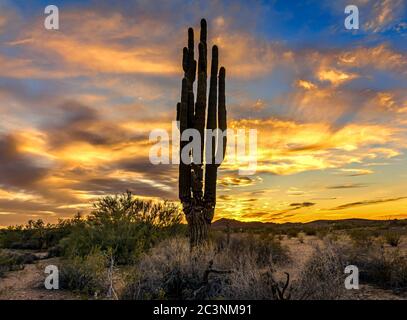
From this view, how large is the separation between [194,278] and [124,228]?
8.17 metres

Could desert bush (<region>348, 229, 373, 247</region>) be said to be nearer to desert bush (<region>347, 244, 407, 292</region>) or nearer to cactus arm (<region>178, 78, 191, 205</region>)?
desert bush (<region>347, 244, 407, 292</region>)

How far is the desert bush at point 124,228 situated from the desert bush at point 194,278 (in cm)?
485

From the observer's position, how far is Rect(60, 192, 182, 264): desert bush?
674 inches

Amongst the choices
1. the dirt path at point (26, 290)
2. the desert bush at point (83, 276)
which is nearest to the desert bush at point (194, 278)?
the desert bush at point (83, 276)

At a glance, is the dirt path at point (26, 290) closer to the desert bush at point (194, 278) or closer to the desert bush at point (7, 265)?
the desert bush at point (7, 265)

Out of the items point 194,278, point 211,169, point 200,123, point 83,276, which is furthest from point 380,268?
point 83,276

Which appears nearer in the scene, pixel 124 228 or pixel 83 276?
pixel 83 276

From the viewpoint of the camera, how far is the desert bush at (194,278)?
8.72 metres

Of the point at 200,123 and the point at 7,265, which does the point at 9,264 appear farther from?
the point at 200,123

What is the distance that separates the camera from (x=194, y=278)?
10.5m

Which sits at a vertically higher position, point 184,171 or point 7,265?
point 184,171
